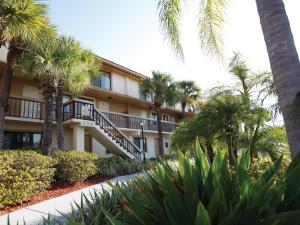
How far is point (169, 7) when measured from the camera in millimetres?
8680

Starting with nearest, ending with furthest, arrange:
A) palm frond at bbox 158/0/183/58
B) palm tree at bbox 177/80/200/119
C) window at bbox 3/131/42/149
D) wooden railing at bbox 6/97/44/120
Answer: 1. palm frond at bbox 158/0/183/58
2. wooden railing at bbox 6/97/44/120
3. window at bbox 3/131/42/149
4. palm tree at bbox 177/80/200/119

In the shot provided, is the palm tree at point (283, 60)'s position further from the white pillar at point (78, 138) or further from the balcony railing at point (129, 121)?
the balcony railing at point (129, 121)

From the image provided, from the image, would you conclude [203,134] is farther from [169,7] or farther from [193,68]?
[169,7]

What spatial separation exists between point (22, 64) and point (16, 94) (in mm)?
6100

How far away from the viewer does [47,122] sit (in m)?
14.4

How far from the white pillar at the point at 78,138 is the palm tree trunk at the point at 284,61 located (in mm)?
15835

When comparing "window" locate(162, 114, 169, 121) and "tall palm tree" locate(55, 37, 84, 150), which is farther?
"window" locate(162, 114, 169, 121)

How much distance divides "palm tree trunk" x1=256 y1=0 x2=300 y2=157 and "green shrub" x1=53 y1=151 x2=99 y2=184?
10620 mm

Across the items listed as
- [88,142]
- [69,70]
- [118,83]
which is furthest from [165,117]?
[69,70]

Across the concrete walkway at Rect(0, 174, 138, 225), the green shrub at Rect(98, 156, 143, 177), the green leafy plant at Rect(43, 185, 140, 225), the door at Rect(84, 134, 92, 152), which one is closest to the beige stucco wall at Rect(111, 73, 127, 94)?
the door at Rect(84, 134, 92, 152)

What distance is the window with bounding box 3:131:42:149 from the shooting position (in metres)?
17.9

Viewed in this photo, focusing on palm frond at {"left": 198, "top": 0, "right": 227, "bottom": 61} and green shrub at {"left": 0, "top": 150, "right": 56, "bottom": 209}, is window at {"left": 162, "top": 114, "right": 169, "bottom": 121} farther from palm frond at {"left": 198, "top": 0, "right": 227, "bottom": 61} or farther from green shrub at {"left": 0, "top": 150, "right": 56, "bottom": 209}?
palm frond at {"left": 198, "top": 0, "right": 227, "bottom": 61}

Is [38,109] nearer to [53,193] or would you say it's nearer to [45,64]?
[45,64]

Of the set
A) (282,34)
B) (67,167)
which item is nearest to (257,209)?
(282,34)
